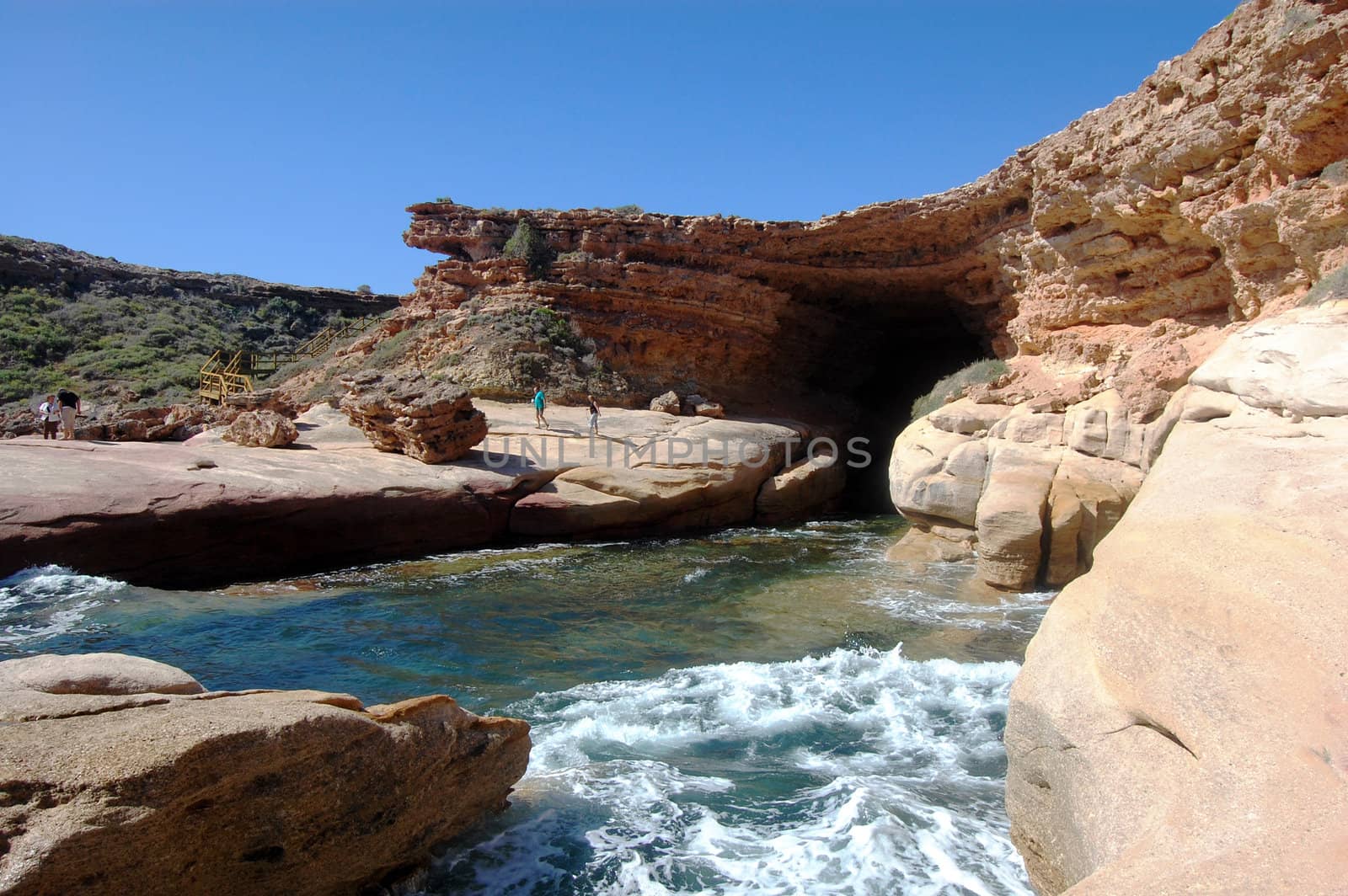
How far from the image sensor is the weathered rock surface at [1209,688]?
2658 millimetres

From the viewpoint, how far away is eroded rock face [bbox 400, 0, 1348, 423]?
1016 cm

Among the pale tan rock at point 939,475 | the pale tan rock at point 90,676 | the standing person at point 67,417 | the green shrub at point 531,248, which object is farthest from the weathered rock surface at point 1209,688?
the green shrub at point 531,248

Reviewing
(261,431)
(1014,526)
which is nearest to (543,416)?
(261,431)

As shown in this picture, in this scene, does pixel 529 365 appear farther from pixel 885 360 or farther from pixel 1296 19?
pixel 1296 19

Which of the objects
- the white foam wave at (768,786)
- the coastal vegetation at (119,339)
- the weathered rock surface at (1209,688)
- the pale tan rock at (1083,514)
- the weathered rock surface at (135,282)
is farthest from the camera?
the weathered rock surface at (135,282)

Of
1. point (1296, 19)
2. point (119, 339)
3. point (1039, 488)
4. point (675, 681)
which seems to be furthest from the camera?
point (119, 339)

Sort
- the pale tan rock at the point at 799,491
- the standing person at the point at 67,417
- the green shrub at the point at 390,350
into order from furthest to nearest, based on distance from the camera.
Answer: the green shrub at the point at 390,350 → the pale tan rock at the point at 799,491 → the standing person at the point at 67,417

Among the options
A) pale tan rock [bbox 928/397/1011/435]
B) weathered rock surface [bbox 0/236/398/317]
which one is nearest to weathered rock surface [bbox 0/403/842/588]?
pale tan rock [bbox 928/397/1011/435]

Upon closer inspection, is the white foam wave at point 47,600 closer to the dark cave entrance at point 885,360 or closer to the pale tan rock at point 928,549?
the pale tan rock at point 928,549

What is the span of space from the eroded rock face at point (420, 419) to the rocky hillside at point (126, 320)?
1199 centimetres

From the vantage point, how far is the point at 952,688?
674cm

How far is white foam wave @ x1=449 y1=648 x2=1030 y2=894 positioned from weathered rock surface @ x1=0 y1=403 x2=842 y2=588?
6.49 meters

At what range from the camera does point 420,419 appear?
527 inches

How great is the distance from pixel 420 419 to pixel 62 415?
5.62 m
